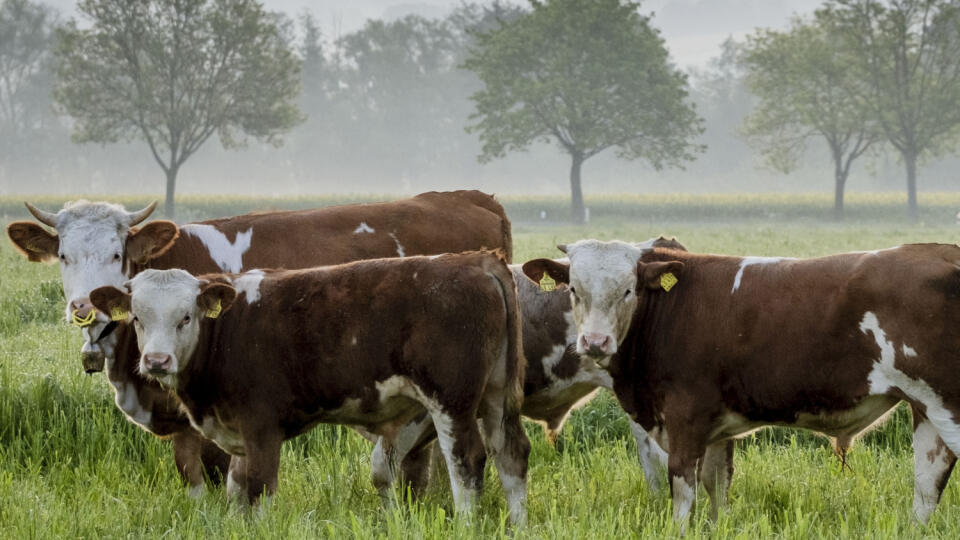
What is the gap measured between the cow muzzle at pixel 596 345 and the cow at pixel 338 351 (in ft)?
1.55

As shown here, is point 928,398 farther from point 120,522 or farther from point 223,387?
point 120,522

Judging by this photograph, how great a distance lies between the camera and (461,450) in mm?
5898

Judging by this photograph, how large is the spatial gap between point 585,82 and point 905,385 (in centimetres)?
4867

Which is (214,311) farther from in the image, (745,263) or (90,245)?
(745,263)

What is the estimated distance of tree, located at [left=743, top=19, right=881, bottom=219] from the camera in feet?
173

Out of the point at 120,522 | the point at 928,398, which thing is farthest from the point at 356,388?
the point at 928,398

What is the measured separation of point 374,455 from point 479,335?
120 centimetres

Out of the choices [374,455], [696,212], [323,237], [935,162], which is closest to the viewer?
[374,455]

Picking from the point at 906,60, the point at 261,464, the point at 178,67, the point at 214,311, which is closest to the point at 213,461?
the point at 261,464

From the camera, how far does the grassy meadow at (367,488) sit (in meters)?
5.43


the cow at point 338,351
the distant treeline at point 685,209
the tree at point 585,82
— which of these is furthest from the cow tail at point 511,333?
the distant treeline at point 685,209

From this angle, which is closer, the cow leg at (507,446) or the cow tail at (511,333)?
the cow tail at (511,333)

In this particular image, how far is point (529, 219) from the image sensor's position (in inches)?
2312

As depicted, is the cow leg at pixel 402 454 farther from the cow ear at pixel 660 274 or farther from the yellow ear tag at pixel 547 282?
the cow ear at pixel 660 274
